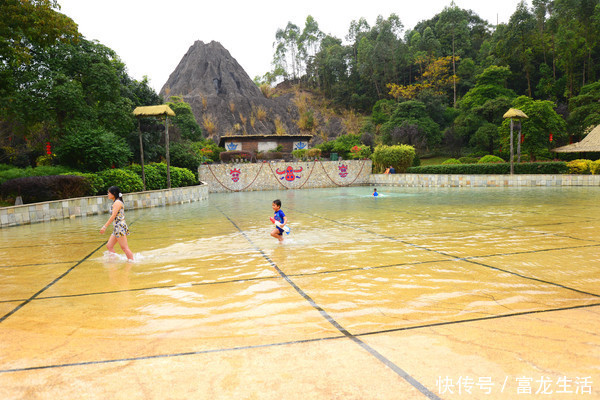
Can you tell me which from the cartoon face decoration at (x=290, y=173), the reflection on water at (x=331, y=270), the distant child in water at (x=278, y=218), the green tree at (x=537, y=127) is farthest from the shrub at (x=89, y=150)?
the green tree at (x=537, y=127)

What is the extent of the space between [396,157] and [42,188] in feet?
82.1

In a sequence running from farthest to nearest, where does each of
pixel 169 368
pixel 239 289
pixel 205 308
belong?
pixel 239 289, pixel 205 308, pixel 169 368

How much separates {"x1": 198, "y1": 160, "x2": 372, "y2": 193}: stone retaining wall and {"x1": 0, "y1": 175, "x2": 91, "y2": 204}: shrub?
1784 cm

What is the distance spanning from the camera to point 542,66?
137ft

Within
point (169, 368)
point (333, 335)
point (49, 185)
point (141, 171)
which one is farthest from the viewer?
point (141, 171)

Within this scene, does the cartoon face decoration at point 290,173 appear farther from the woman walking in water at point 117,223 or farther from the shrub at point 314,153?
the woman walking in water at point 117,223

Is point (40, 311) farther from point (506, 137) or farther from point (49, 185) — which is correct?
point (506, 137)

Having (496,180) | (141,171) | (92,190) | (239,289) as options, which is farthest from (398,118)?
(239,289)

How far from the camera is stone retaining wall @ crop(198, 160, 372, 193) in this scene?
31656 mm

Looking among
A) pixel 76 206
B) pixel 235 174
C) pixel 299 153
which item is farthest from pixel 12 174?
pixel 299 153

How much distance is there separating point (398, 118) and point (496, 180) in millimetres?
20106

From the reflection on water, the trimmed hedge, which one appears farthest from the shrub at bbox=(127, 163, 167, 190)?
the trimmed hedge

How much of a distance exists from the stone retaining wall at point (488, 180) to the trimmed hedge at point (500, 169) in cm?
90

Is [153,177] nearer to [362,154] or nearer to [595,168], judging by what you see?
[362,154]
